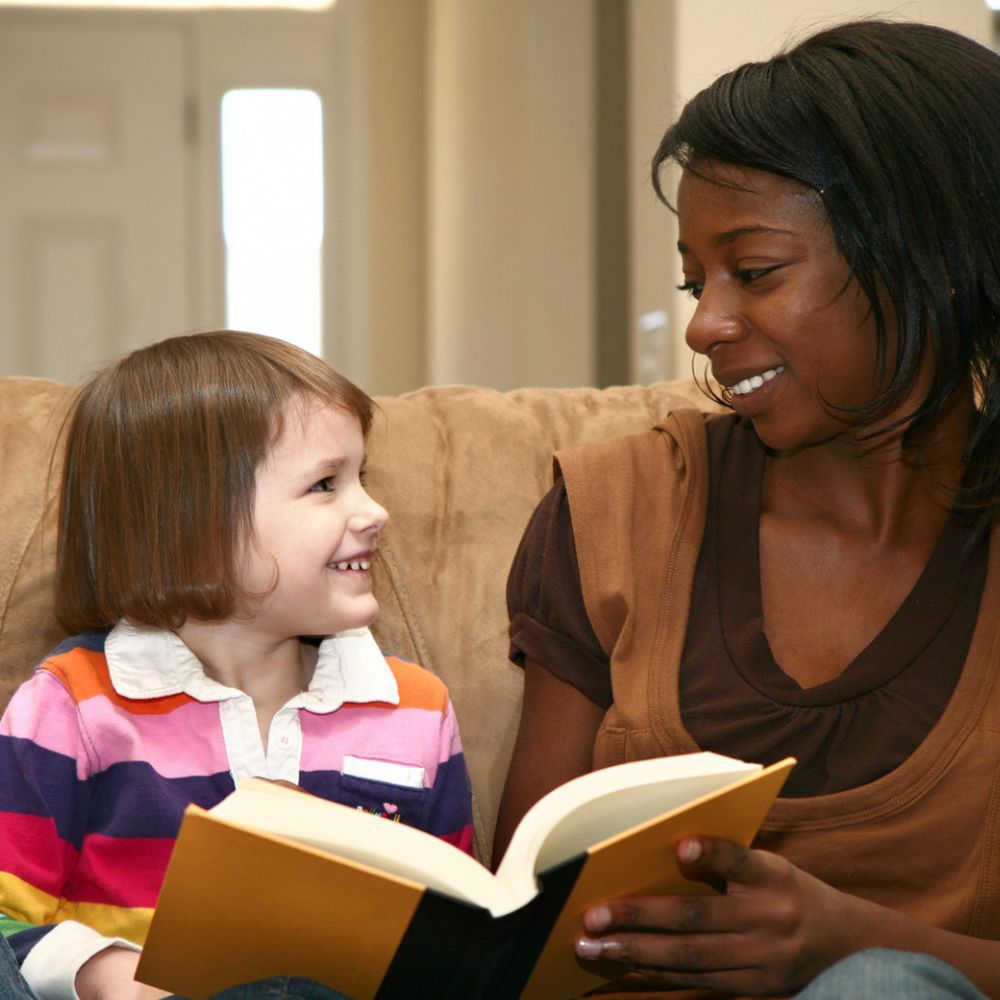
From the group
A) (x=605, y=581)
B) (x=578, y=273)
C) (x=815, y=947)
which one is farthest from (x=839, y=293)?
(x=578, y=273)

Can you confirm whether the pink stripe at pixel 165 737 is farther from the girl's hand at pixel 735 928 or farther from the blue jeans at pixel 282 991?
the girl's hand at pixel 735 928

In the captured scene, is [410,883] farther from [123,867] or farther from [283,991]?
[123,867]

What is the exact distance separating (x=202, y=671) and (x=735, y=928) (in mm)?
568

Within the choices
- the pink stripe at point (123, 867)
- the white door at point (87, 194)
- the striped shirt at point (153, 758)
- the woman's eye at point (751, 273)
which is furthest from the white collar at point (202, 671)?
the white door at point (87, 194)

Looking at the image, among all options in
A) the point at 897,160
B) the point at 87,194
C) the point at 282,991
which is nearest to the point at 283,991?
the point at 282,991

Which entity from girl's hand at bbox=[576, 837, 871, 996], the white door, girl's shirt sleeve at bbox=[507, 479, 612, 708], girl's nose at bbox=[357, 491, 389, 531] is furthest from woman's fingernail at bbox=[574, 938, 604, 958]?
the white door

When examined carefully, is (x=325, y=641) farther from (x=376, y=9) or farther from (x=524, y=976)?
(x=376, y=9)

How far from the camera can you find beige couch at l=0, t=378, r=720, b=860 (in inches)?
58.1

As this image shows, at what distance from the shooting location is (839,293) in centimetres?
123

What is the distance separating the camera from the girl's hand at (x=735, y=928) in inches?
36.7

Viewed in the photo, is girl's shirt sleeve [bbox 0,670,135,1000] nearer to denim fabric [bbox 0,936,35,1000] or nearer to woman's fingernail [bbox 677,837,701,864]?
denim fabric [bbox 0,936,35,1000]

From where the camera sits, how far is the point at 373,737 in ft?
4.37

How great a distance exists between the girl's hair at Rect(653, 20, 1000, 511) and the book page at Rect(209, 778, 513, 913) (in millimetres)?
623

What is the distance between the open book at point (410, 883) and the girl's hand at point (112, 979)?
136mm
